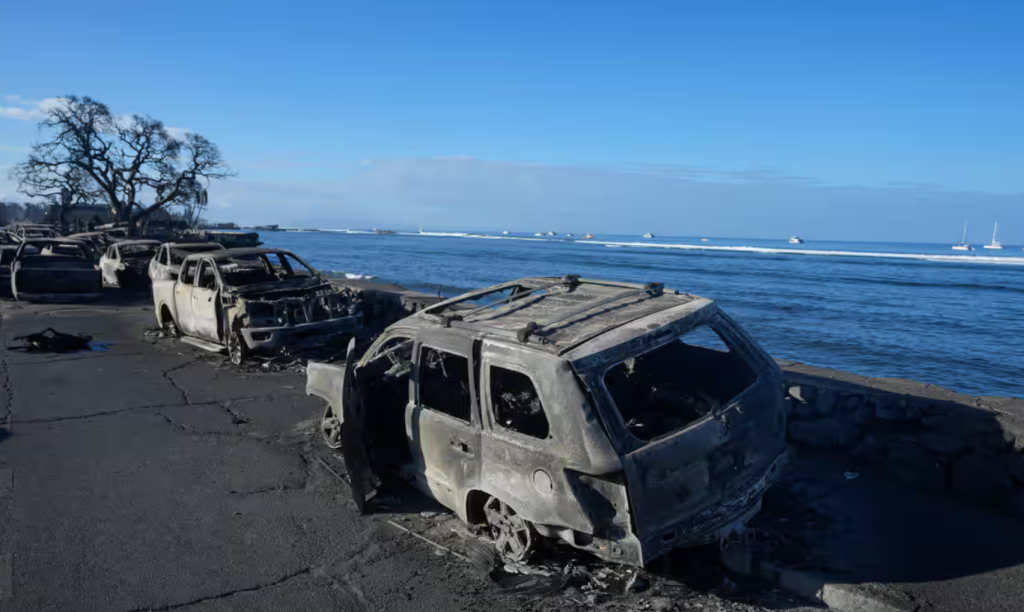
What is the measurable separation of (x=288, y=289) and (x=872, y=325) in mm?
17277

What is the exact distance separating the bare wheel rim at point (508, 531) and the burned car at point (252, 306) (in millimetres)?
6471

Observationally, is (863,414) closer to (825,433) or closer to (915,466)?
(825,433)

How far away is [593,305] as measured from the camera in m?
4.50

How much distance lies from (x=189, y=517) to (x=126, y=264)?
56.6 feet

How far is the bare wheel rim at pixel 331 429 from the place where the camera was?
20.7 ft

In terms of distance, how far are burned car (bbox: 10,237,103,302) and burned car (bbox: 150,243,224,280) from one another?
4.70m

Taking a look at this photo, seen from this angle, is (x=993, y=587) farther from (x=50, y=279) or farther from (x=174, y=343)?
(x=50, y=279)

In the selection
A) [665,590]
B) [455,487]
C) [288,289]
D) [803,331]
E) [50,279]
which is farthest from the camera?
[803,331]

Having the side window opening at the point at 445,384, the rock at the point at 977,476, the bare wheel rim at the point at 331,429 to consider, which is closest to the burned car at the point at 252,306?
the bare wheel rim at the point at 331,429

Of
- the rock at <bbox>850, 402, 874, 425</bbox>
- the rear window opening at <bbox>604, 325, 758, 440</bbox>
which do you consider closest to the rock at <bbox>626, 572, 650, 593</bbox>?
the rear window opening at <bbox>604, 325, 758, 440</bbox>

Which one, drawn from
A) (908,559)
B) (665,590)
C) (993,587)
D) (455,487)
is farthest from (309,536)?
(993,587)

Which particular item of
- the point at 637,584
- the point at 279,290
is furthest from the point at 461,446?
the point at 279,290

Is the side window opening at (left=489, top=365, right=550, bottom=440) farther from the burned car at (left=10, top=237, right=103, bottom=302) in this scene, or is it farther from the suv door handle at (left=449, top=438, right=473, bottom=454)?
the burned car at (left=10, top=237, right=103, bottom=302)

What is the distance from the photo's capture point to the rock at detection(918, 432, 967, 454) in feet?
15.7
